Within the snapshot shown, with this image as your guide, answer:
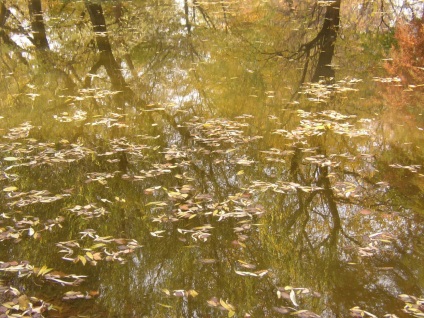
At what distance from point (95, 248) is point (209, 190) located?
1131 millimetres

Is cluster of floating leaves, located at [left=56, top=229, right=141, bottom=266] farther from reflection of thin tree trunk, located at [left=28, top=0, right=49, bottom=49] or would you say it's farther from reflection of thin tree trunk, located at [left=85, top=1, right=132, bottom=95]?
reflection of thin tree trunk, located at [left=28, top=0, right=49, bottom=49]

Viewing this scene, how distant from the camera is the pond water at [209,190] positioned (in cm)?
247

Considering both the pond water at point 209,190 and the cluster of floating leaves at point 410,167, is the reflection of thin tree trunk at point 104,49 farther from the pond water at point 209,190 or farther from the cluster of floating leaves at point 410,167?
the cluster of floating leaves at point 410,167

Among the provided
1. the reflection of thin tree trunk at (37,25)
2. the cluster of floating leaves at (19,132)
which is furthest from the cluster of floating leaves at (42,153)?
the reflection of thin tree trunk at (37,25)

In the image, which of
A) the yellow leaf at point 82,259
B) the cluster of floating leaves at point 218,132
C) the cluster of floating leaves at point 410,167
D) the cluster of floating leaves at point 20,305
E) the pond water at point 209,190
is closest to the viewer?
the cluster of floating leaves at point 20,305

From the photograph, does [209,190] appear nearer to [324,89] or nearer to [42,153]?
[42,153]

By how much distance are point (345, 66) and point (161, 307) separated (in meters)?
6.68

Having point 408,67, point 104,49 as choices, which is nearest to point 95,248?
point 408,67

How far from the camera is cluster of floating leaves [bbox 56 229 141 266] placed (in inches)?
107

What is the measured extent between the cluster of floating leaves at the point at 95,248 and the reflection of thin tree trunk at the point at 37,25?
755 centimetres

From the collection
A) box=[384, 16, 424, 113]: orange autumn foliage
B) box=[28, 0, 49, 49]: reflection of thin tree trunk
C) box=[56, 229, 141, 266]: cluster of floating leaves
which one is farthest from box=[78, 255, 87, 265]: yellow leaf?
box=[28, 0, 49, 49]: reflection of thin tree trunk

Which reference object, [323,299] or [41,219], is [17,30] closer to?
[41,219]

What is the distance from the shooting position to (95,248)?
2.82 meters

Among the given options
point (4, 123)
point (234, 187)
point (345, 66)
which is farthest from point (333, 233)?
point (345, 66)
